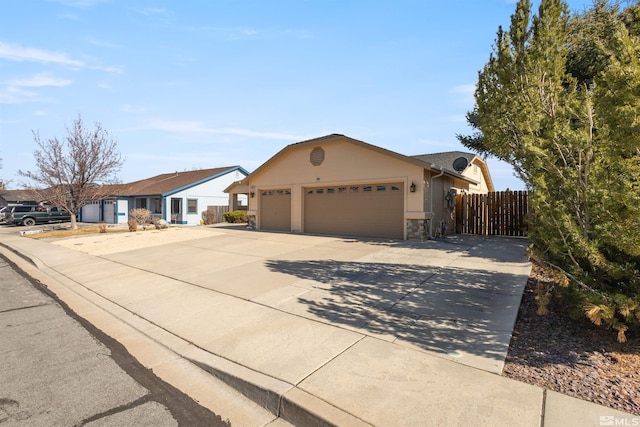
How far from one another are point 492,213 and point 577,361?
12.8 metres

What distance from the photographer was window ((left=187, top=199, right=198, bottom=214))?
90.0ft

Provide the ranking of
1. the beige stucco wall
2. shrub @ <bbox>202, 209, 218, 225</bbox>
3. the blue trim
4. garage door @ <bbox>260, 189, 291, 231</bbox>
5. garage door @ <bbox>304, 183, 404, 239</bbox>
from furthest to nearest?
1. shrub @ <bbox>202, 209, 218, 225</bbox>
2. the blue trim
3. garage door @ <bbox>260, 189, 291, 231</bbox>
4. garage door @ <bbox>304, 183, 404, 239</bbox>
5. the beige stucco wall

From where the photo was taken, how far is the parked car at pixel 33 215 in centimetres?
2730

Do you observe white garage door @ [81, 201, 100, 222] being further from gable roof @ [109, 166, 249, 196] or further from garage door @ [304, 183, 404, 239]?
garage door @ [304, 183, 404, 239]

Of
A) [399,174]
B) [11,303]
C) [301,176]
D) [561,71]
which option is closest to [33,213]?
[301,176]

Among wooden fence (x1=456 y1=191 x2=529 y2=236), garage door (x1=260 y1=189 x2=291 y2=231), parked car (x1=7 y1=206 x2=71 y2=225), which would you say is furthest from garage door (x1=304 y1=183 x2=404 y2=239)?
parked car (x1=7 y1=206 x2=71 y2=225)

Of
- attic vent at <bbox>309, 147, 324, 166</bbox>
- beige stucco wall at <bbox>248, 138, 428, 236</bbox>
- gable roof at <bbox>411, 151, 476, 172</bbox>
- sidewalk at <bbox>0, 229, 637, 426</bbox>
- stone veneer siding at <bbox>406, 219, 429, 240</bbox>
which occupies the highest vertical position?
gable roof at <bbox>411, 151, 476, 172</bbox>

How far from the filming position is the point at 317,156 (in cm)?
1561

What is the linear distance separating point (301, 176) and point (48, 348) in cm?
1297

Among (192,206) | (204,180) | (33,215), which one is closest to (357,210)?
(192,206)

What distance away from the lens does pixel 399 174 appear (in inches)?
511

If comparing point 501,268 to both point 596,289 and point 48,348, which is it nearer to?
point 596,289

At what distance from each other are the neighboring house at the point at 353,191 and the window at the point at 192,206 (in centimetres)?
1163

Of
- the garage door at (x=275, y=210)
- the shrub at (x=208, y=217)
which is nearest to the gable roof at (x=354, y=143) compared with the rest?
the garage door at (x=275, y=210)
